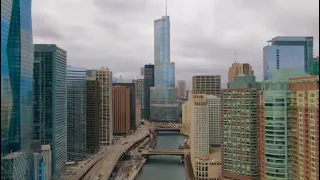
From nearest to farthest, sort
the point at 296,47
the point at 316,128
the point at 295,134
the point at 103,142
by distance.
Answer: the point at 316,128
the point at 295,134
the point at 296,47
the point at 103,142

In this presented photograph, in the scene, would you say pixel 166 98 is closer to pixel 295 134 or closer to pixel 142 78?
pixel 142 78

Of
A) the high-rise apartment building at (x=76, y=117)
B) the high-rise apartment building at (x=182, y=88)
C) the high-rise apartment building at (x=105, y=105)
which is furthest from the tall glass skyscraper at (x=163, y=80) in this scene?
the high-rise apartment building at (x=76, y=117)

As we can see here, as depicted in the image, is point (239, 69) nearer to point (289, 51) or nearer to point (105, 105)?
point (289, 51)

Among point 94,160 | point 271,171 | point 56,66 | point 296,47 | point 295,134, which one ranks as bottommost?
point 94,160

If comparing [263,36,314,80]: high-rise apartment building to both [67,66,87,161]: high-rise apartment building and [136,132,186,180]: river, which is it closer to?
[136,132,186,180]: river

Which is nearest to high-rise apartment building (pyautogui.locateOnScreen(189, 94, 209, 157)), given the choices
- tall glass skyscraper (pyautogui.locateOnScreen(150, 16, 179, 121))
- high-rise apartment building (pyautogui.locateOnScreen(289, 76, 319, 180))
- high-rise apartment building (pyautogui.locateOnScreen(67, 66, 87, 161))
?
high-rise apartment building (pyautogui.locateOnScreen(67, 66, 87, 161))

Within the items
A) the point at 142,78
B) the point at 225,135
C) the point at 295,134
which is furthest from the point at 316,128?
the point at 142,78
